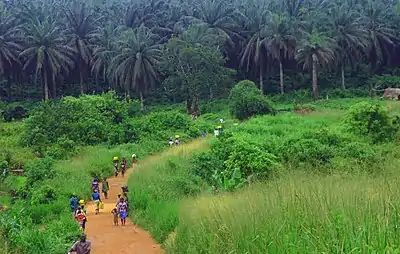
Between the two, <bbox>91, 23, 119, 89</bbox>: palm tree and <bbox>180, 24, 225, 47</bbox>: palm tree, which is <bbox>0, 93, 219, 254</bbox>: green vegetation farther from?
<bbox>91, 23, 119, 89</bbox>: palm tree

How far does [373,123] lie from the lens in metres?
19.1

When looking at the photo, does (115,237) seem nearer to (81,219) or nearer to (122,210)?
(81,219)

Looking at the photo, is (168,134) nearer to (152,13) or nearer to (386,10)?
(152,13)

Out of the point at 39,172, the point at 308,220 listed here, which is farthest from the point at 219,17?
the point at 308,220

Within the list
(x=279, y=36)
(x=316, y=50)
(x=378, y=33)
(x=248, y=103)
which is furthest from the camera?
(x=378, y=33)

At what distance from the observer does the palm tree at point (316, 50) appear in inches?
1665

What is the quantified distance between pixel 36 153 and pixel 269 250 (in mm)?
22762

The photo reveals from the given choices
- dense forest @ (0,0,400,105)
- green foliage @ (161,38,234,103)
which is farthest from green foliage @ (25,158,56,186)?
dense forest @ (0,0,400,105)

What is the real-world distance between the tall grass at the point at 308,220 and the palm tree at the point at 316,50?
35.6m

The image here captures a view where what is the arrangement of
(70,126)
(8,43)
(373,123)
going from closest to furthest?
1. (373,123)
2. (70,126)
3. (8,43)

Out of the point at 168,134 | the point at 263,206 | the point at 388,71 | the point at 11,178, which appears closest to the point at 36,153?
the point at 11,178

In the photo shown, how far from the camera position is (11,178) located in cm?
2172

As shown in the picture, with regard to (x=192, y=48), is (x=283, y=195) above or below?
below

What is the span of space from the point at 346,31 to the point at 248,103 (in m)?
15.9
